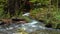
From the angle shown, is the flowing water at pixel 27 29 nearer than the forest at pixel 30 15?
Yes

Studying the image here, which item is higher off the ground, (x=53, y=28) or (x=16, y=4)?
(x=16, y=4)

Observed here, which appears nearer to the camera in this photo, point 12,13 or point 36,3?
point 12,13

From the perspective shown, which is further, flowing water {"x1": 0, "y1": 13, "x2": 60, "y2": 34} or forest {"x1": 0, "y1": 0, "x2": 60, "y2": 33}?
forest {"x1": 0, "y1": 0, "x2": 60, "y2": 33}

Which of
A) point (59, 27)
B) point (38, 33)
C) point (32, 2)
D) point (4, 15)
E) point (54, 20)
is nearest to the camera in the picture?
point (38, 33)

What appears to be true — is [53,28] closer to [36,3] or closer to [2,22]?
[2,22]

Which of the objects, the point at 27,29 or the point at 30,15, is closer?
the point at 27,29

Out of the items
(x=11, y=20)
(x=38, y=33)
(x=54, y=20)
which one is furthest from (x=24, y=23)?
(x=38, y=33)

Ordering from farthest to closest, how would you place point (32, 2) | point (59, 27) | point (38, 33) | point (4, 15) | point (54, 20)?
1. point (32, 2)
2. point (4, 15)
3. point (54, 20)
4. point (59, 27)
5. point (38, 33)

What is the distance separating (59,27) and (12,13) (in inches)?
162

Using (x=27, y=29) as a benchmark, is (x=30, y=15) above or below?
below

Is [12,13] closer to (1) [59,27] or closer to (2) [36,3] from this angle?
(1) [59,27]

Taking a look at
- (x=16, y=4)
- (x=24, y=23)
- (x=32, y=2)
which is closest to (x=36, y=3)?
(x=32, y=2)

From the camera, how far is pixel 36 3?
19.6 metres

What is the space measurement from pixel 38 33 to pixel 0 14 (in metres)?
5.13
